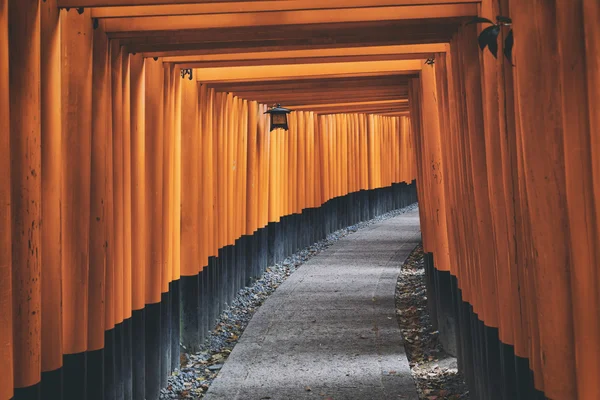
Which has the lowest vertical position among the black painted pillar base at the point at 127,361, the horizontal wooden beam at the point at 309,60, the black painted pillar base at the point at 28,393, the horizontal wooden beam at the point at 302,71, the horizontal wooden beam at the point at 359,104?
the black painted pillar base at the point at 127,361

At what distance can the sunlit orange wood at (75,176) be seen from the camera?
5.47 meters

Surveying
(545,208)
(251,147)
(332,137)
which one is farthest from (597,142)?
(332,137)

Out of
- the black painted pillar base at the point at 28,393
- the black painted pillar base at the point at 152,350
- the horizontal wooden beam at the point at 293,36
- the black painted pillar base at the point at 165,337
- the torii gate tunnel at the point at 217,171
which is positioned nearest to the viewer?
the torii gate tunnel at the point at 217,171

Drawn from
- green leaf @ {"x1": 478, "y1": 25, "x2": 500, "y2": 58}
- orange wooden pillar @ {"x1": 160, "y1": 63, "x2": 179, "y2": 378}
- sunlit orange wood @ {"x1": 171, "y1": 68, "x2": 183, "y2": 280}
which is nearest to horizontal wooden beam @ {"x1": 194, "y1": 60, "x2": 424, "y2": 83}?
sunlit orange wood @ {"x1": 171, "y1": 68, "x2": 183, "y2": 280}

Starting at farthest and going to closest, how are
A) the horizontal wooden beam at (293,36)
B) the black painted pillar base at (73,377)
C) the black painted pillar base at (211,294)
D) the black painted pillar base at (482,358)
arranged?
the black painted pillar base at (211,294), the horizontal wooden beam at (293,36), the black painted pillar base at (73,377), the black painted pillar base at (482,358)

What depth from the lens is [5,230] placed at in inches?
154

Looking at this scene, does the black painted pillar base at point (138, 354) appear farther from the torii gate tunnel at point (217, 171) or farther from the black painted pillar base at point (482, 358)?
the black painted pillar base at point (482, 358)

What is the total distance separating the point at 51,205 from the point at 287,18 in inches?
94.2

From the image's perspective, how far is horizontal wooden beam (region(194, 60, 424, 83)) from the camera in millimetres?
10039

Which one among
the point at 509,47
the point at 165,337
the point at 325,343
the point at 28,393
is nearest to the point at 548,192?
the point at 509,47

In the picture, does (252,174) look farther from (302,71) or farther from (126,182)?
(126,182)

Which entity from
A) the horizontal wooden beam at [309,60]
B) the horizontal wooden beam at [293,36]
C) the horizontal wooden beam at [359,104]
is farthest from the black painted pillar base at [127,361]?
the horizontal wooden beam at [359,104]

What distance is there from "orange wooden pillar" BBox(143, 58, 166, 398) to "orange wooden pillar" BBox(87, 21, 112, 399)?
1773 millimetres

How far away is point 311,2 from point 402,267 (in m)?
10.8
